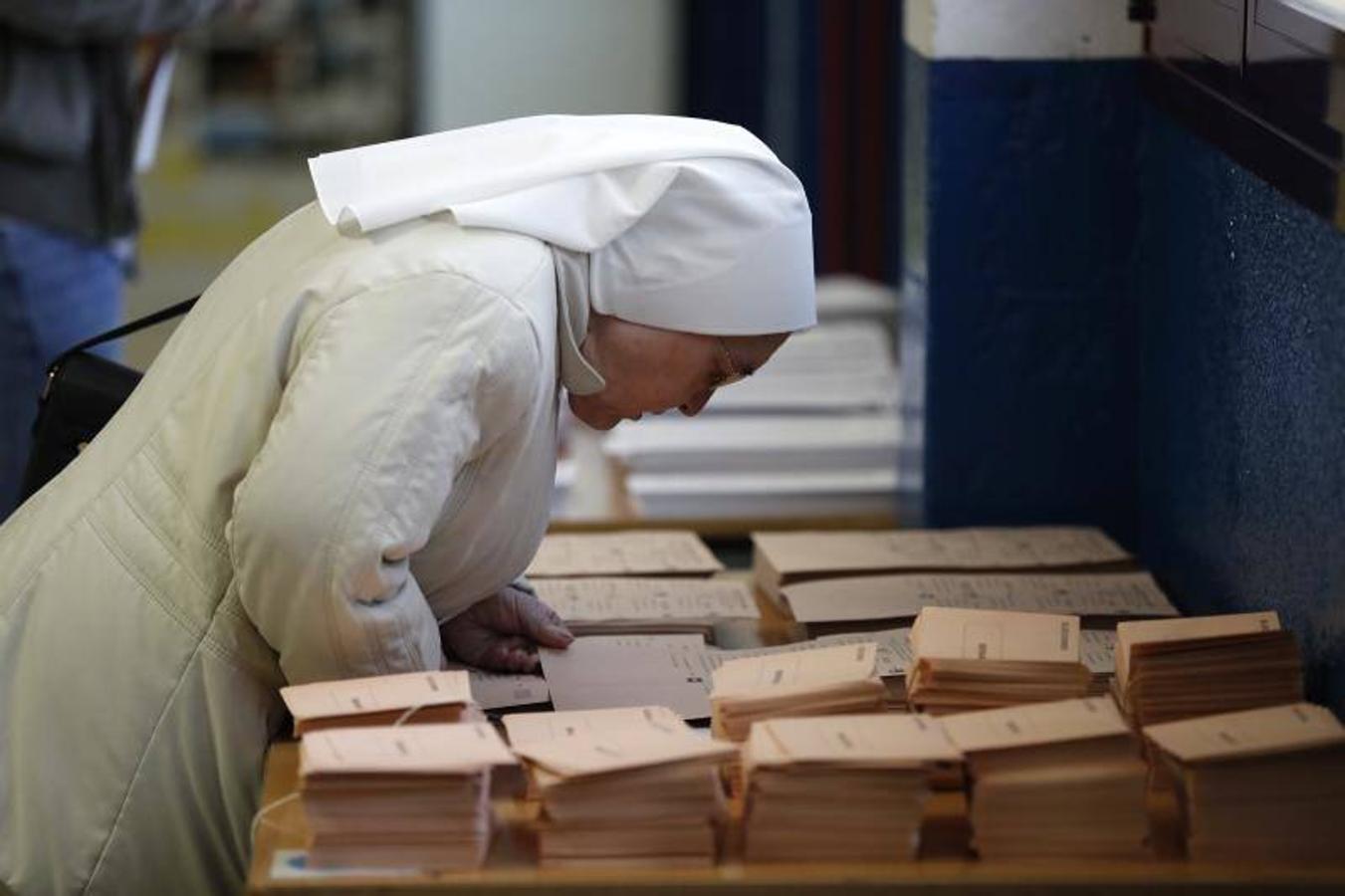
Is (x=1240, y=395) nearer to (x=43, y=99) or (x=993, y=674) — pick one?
(x=993, y=674)

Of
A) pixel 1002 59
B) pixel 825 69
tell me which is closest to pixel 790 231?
pixel 1002 59

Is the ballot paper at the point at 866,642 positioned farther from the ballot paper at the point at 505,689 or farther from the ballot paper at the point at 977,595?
the ballot paper at the point at 505,689

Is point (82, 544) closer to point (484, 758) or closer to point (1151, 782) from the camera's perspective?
point (484, 758)

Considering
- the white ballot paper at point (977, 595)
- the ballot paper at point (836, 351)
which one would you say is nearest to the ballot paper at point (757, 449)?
the ballot paper at point (836, 351)

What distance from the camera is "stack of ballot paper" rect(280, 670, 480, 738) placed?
7.54 ft

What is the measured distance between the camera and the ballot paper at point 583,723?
7.61 feet

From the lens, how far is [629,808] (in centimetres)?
216

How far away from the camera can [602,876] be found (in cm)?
213

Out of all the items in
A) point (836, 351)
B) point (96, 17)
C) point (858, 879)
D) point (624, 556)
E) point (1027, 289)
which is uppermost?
point (96, 17)

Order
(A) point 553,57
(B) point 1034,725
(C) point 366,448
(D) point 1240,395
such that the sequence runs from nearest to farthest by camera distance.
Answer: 1. (B) point 1034,725
2. (C) point 366,448
3. (D) point 1240,395
4. (A) point 553,57

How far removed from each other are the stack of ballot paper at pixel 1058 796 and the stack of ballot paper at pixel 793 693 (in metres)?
0.21

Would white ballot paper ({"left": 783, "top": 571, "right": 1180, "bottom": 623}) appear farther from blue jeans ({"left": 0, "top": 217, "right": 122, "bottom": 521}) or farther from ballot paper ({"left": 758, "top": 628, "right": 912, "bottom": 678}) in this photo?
blue jeans ({"left": 0, "top": 217, "right": 122, "bottom": 521})

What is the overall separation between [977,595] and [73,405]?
3.88 feet

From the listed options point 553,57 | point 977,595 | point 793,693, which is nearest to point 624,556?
point 977,595
